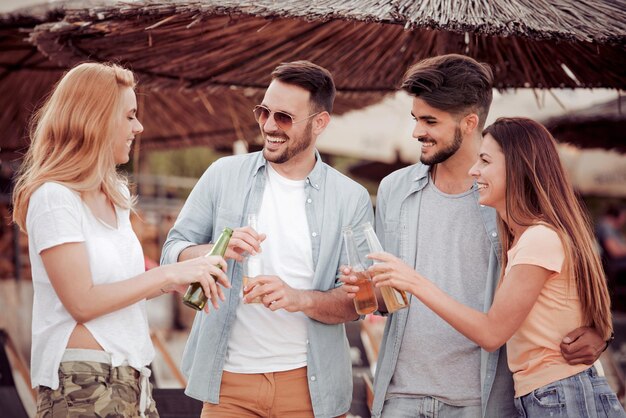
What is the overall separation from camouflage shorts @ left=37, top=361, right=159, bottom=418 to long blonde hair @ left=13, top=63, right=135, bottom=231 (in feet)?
1.75

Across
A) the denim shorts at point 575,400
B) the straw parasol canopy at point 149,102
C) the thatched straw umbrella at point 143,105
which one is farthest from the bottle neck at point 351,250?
the thatched straw umbrella at point 143,105

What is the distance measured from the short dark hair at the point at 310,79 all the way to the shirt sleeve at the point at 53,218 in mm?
1154

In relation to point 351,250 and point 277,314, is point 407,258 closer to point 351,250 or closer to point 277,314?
point 351,250

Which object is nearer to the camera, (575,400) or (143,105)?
(575,400)

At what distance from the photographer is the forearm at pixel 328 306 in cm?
318

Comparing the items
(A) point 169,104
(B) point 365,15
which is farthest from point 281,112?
(A) point 169,104

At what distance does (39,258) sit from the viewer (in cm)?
264

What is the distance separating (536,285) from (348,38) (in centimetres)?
192

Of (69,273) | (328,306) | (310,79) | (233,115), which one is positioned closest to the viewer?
(69,273)

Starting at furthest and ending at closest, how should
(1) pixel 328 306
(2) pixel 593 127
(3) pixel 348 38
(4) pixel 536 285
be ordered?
(2) pixel 593 127, (3) pixel 348 38, (1) pixel 328 306, (4) pixel 536 285

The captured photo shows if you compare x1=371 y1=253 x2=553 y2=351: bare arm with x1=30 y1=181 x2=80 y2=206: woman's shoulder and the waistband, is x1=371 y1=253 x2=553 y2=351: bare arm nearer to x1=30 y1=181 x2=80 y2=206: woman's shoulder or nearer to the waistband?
the waistband

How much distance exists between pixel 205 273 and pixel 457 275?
1.08 m

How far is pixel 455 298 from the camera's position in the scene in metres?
3.30

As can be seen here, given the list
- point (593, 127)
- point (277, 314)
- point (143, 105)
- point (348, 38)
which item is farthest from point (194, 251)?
point (593, 127)
